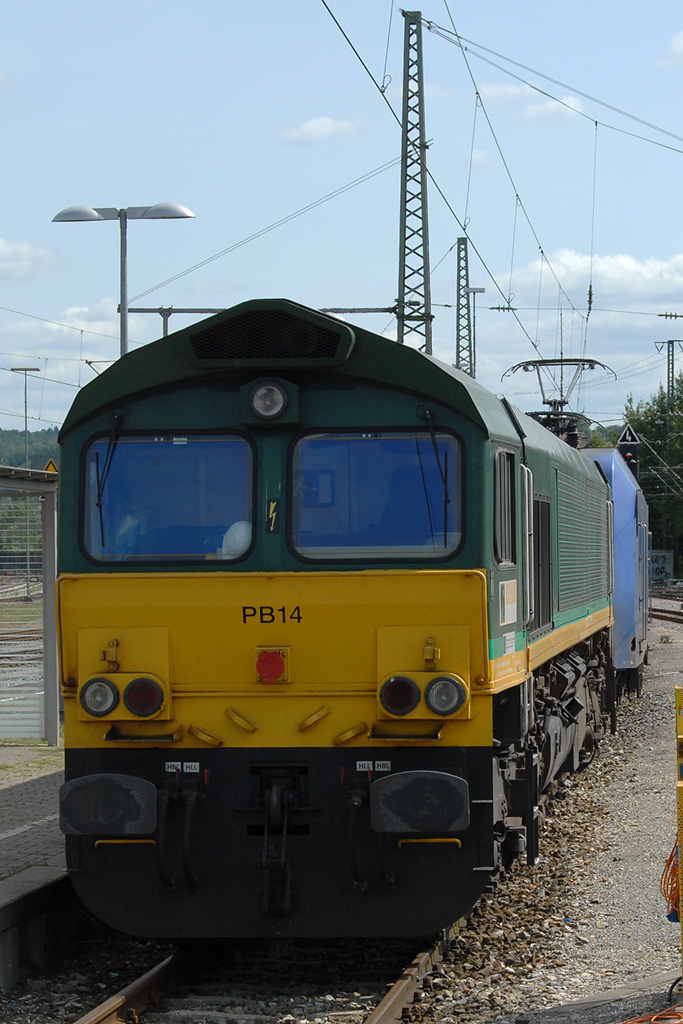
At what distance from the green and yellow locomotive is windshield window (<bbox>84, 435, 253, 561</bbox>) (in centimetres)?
1

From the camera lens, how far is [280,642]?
6391 millimetres

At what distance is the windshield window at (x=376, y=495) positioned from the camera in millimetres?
6453

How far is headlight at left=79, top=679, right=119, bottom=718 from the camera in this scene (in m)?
6.34

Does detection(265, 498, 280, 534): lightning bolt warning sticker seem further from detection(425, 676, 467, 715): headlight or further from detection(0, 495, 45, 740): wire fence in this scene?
detection(0, 495, 45, 740): wire fence

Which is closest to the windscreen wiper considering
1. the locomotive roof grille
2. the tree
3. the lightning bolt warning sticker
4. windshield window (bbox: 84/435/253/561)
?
windshield window (bbox: 84/435/253/561)

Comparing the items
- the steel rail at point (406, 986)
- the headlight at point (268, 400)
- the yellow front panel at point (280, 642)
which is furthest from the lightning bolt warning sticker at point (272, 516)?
the steel rail at point (406, 986)

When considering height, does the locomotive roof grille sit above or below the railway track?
above

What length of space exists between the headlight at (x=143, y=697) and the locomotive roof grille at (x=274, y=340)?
62.9 inches

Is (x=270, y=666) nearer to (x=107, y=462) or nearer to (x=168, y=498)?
(x=168, y=498)

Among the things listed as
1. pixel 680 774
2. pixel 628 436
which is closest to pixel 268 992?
pixel 680 774

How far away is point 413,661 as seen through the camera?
6285 mm

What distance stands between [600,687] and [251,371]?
898cm

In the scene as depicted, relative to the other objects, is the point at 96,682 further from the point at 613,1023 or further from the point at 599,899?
the point at 599,899

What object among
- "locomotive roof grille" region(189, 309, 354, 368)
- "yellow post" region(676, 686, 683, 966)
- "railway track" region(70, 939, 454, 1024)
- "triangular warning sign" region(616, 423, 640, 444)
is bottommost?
"railway track" region(70, 939, 454, 1024)
